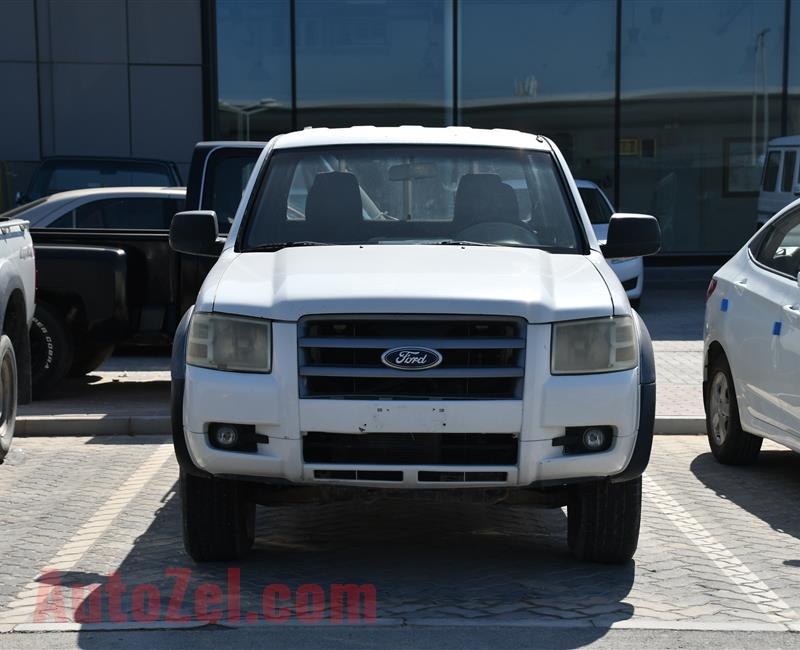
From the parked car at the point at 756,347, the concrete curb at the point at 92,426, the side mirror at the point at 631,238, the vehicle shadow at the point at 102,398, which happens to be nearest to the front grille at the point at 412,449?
the side mirror at the point at 631,238

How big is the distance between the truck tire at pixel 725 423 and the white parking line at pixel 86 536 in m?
3.49

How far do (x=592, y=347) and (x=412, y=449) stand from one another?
832 millimetres

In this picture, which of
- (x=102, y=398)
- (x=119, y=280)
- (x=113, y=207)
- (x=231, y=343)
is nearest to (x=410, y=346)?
(x=231, y=343)

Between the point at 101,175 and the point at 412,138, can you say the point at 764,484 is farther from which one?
the point at 101,175

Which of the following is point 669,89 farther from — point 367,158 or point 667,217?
point 367,158

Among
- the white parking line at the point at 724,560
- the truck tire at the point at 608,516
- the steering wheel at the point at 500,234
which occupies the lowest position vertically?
the white parking line at the point at 724,560

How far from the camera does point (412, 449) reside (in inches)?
225

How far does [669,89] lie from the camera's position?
22938 millimetres

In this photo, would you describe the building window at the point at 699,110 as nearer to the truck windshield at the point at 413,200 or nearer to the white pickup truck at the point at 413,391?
the truck windshield at the point at 413,200

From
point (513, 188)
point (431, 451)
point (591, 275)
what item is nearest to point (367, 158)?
point (513, 188)

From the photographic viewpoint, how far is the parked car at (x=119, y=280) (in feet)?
36.0

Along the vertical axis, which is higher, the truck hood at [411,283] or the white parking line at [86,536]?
the truck hood at [411,283]

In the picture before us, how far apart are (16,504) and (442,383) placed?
121 inches

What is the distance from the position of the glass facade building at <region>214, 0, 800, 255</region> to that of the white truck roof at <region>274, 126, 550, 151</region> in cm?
1517
